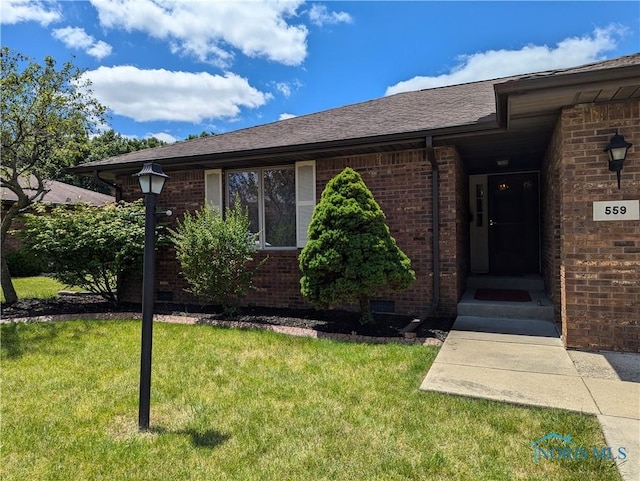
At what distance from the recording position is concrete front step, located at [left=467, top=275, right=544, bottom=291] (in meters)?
7.39

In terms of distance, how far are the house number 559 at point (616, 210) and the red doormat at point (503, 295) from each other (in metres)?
2.47

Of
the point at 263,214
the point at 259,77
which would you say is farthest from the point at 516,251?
the point at 259,77

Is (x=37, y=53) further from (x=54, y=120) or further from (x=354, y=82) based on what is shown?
(x=354, y=82)

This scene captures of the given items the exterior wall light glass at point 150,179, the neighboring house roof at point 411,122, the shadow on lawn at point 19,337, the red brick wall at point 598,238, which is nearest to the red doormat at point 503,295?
the red brick wall at point 598,238

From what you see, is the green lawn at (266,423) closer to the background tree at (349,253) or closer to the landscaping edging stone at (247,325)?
the landscaping edging stone at (247,325)

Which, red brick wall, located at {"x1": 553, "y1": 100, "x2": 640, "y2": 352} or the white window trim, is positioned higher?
the white window trim

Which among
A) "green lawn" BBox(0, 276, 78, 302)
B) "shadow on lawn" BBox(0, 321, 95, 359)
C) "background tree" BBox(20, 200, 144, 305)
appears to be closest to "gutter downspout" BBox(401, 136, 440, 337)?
"shadow on lawn" BBox(0, 321, 95, 359)

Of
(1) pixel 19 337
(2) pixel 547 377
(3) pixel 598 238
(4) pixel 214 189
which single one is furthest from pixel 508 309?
(1) pixel 19 337

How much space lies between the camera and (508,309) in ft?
19.1

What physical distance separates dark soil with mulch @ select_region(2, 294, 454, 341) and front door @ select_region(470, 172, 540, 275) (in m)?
3.63

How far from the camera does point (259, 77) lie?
16141 millimetres

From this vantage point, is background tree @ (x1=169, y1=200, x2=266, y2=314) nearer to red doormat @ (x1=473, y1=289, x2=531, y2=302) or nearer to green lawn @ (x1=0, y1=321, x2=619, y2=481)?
green lawn @ (x1=0, y1=321, x2=619, y2=481)

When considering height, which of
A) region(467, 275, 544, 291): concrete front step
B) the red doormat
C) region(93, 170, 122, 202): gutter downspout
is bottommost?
the red doormat

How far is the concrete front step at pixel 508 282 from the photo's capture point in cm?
739
